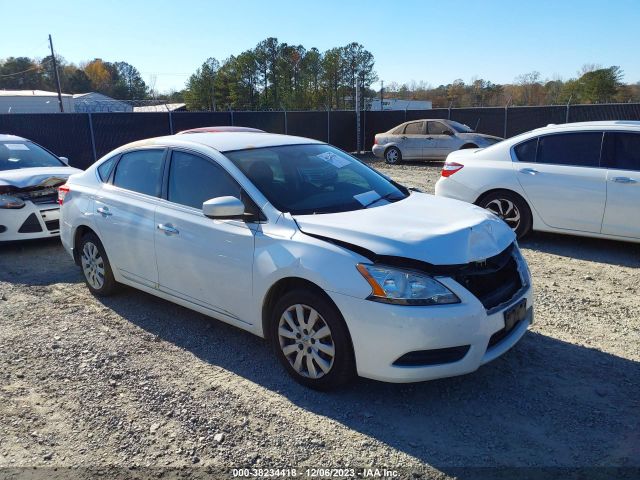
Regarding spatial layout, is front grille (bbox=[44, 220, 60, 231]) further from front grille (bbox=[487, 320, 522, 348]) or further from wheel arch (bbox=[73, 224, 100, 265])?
front grille (bbox=[487, 320, 522, 348])

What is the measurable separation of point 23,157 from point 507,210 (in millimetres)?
7212

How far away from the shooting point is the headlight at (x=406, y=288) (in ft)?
10.2

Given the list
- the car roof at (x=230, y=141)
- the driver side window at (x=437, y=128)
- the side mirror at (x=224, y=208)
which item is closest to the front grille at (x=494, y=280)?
the side mirror at (x=224, y=208)

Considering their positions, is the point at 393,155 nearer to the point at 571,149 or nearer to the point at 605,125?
the point at 571,149

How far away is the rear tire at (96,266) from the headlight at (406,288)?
3.06 metres

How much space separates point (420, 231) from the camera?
3.40 metres

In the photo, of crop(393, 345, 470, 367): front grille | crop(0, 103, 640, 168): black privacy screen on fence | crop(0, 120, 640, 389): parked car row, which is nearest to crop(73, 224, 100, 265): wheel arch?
crop(0, 120, 640, 389): parked car row

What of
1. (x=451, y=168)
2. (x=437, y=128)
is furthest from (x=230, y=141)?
(x=437, y=128)

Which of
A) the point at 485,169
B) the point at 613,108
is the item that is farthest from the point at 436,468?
the point at 613,108

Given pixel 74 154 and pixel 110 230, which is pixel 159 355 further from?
pixel 74 154

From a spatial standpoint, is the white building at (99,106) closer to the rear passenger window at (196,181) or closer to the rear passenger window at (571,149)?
the rear passenger window at (196,181)

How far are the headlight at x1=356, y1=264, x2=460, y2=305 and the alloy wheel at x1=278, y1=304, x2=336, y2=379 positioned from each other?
0.45 metres

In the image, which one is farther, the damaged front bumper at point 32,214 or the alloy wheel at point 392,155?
the alloy wheel at point 392,155

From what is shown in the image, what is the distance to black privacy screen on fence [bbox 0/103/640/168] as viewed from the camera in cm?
1579
